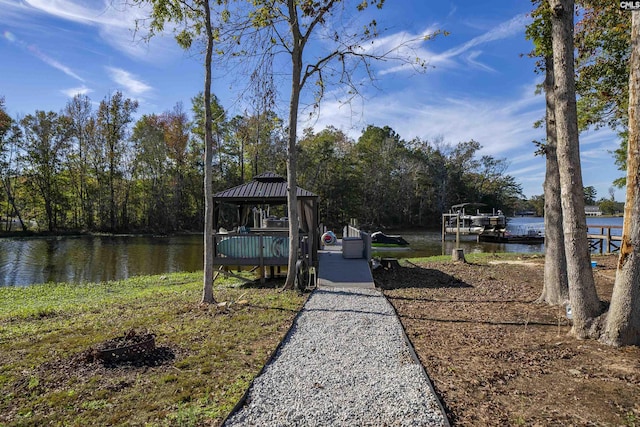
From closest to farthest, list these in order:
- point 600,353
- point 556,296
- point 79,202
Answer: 1. point 600,353
2. point 556,296
3. point 79,202

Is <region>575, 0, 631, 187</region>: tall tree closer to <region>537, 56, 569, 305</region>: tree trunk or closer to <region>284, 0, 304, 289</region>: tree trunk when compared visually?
<region>537, 56, 569, 305</region>: tree trunk

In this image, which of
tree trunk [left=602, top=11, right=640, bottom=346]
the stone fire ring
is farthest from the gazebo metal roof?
tree trunk [left=602, top=11, right=640, bottom=346]

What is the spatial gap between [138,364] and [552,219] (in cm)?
662

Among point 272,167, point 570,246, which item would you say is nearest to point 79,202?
point 272,167

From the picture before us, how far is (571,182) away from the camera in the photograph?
4617 mm

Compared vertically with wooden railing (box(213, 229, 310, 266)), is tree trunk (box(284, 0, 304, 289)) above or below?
above

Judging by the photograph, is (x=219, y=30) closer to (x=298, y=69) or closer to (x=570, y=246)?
(x=298, y=69)

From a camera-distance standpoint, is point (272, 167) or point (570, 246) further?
point (272, 167)

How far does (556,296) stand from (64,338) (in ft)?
24.8

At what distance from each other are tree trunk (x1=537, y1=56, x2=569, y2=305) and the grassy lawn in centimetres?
447

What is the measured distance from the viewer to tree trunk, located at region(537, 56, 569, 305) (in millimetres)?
6363

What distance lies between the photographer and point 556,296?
20.9 feet

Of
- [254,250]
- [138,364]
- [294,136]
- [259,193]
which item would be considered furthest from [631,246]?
[259,193]

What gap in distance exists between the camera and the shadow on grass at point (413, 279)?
8.76 metres
